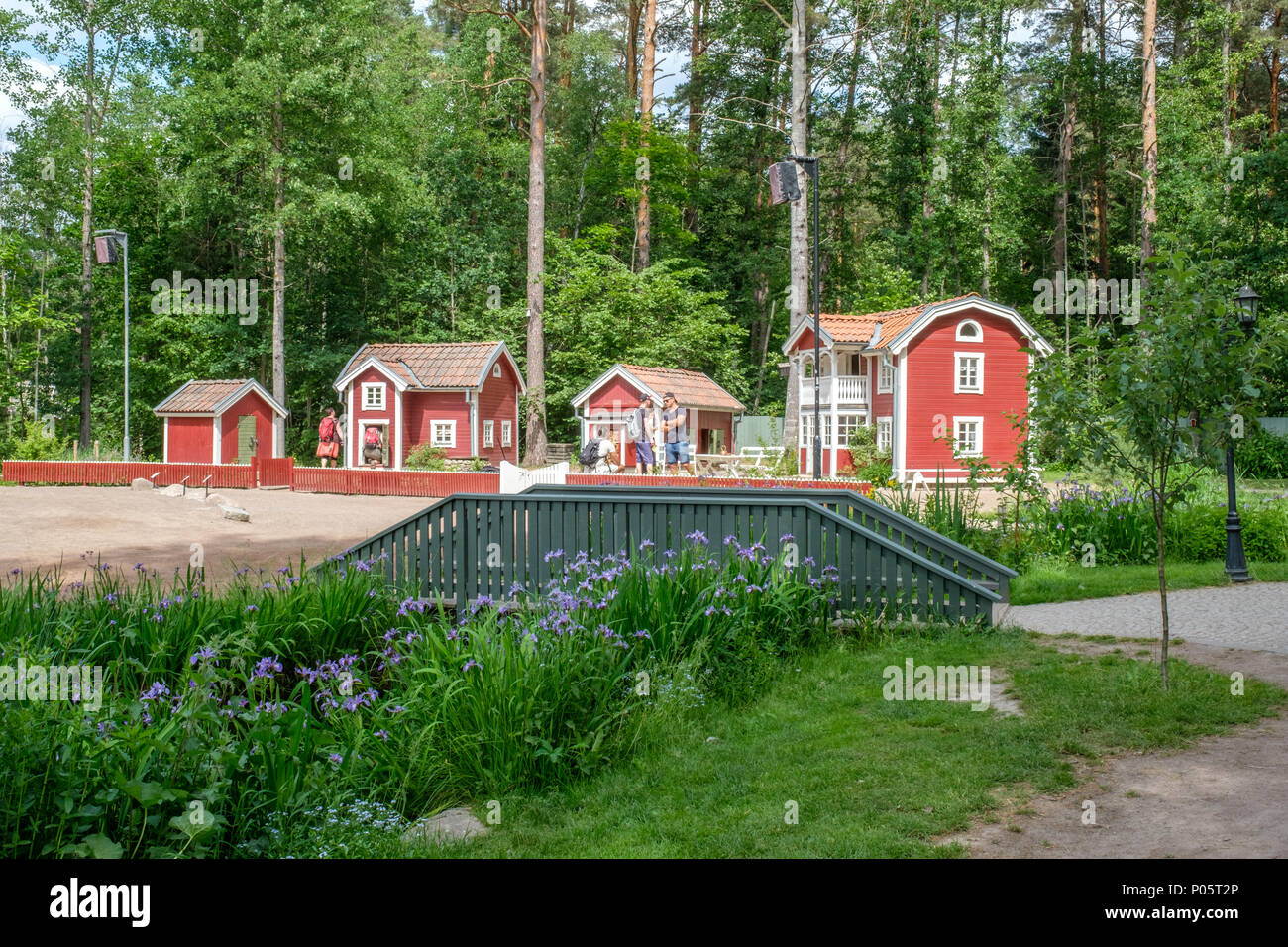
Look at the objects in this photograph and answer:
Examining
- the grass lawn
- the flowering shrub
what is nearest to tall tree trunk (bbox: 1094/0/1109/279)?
the flowering shrub

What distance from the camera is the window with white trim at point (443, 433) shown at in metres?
38.7

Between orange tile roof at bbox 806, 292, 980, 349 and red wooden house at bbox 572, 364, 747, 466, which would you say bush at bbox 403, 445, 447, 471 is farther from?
orange tile roof at bbox 806, 292, 980, 349

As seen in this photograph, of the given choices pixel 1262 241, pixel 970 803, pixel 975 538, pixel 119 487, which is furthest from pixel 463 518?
pixel 1262 241

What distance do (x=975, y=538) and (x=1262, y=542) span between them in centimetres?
432

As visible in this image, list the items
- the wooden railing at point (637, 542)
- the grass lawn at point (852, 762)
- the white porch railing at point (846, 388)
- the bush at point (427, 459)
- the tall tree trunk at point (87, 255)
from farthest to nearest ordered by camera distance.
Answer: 1. the tall tree trunk at point (87, 255)
2. the white porch railing at point (846, 388)
3. the bush at point (427, 459)
4. the wooden railing at point (637, 542)
5. the grass lawn at point (852, 762)

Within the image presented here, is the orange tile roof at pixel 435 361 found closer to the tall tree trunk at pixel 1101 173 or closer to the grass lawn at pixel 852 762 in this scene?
the tall tree trunk at pixel 1101 173

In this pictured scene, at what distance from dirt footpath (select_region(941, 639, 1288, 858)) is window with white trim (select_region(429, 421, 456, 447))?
34.0 metres

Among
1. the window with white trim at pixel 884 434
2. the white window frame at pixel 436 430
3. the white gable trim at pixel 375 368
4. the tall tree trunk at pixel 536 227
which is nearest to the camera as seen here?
the window with white trim at pixel 884 434

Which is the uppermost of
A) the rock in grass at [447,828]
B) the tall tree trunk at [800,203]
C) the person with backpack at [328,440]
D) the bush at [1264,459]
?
the tall tree trunk at [800,203]

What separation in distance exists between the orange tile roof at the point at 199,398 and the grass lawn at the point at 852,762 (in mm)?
32430

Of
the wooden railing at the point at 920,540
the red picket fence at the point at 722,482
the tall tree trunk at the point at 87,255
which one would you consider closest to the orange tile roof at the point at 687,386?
the red picket fence at the point at 722,482

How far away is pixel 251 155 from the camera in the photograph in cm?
4156
